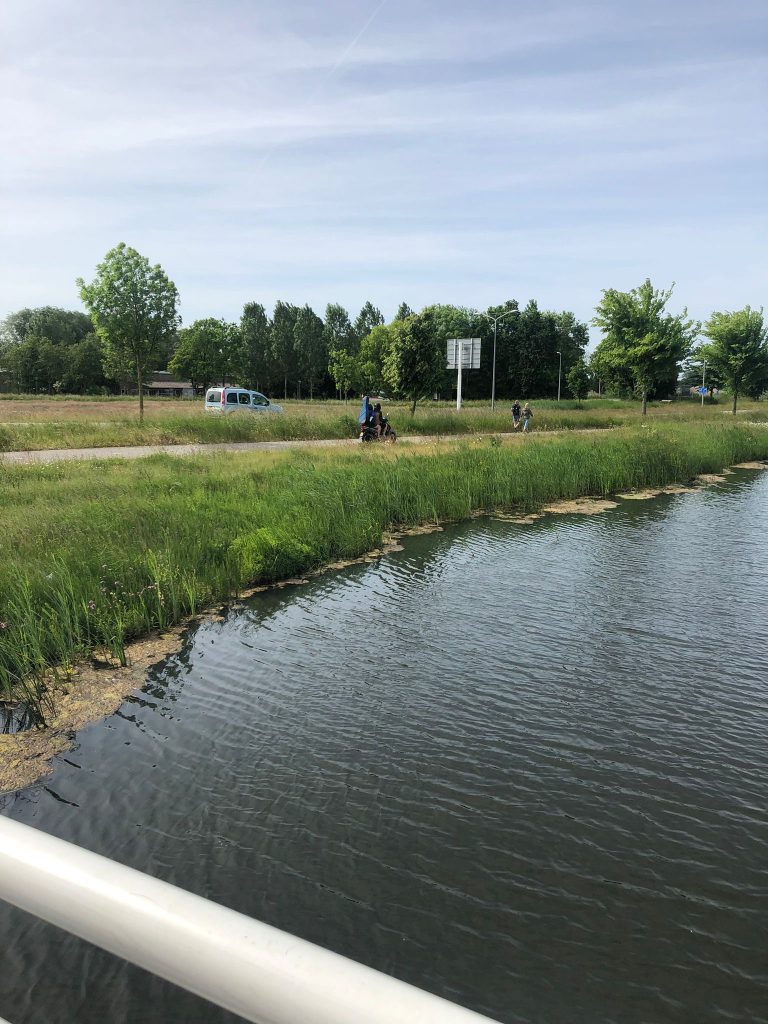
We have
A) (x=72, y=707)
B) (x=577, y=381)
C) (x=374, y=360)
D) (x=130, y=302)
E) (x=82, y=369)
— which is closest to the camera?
(x=72, y=707)

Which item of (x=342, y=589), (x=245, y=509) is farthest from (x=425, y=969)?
(x=245, y=509)

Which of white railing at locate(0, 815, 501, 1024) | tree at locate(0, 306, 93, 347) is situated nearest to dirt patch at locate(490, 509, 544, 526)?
white railing at locate(0, 815, 501, 1024)

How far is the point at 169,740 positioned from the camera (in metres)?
5.61

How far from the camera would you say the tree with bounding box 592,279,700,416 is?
4100cm

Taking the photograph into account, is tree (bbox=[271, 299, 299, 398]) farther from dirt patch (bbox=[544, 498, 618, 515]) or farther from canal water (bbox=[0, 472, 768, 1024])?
canal water (bbox=[0, 472, 768, 1024])

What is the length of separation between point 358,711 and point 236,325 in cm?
8839

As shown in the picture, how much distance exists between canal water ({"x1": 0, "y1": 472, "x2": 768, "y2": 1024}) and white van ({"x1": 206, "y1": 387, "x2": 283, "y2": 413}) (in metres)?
27.3

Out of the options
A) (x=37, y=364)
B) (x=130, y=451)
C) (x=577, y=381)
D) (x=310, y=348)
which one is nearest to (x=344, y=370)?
(x=310, y=348)

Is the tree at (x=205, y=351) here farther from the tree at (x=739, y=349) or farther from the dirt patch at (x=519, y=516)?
the dirt patch at (x=519, y=516)

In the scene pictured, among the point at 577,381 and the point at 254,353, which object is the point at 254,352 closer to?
the point at 254,353

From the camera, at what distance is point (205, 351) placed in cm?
8419

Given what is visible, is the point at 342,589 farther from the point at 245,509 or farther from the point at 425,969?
the point at 425,969

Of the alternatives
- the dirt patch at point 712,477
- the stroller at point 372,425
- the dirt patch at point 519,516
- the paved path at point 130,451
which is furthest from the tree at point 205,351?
the dirt patch at point 519,516

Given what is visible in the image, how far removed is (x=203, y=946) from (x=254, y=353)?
89312 millimetres
